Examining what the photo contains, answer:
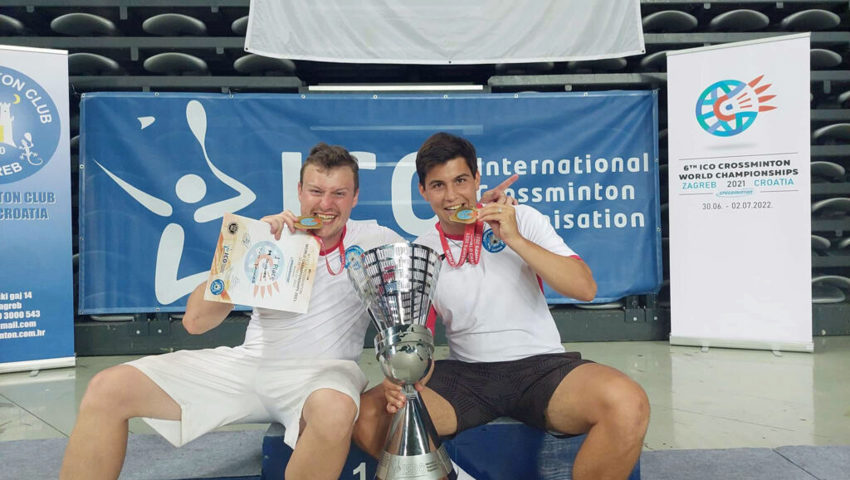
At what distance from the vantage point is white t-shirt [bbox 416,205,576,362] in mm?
1834

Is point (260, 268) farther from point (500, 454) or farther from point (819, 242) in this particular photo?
point (819, 242)

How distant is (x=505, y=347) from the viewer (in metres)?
1.82

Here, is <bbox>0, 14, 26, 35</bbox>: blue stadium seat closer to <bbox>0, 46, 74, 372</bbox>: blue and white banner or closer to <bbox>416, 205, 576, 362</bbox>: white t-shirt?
<bbox>0, 46, 74, 372</bbox>: blue and white banner

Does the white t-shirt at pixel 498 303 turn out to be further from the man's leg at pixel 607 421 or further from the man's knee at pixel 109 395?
the man's knee at pixel 109 395

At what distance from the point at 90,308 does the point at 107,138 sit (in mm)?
1079

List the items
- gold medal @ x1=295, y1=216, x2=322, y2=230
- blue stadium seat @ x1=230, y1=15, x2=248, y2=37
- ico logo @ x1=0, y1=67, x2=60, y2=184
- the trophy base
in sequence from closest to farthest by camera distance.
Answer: the trophy base < gold medal @ x1=295, y1=216, x2=322, y2=230 < ico logo @ x1=0, y1=67, x2=60, y2=184 < blue stadium seat @ x1=230, y1=15, x2=248, y2=37

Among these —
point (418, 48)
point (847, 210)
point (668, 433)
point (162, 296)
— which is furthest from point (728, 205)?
point (162, 296)

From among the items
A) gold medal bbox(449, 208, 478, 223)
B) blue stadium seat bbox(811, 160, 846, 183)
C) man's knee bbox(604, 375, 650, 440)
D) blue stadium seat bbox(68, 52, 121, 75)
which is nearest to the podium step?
man's knee bbox(604, 375, 650, 440)

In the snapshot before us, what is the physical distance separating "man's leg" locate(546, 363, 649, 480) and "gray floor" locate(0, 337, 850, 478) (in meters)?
0.82

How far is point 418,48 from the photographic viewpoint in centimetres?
413

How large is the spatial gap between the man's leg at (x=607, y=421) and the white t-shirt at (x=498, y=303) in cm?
24

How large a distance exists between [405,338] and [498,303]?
468 millimetres

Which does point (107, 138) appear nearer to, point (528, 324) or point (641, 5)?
point (528, 324)

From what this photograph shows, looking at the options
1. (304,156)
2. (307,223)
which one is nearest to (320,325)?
(307,223)
